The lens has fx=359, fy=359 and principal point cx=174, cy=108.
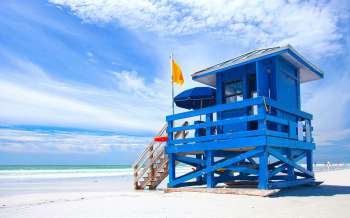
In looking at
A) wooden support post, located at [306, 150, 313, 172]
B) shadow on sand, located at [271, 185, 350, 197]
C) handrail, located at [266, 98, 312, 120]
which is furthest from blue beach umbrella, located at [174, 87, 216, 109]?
shadow on sand, located at [271, 185, 350, 197]

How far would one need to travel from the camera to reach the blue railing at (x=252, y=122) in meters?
9.84

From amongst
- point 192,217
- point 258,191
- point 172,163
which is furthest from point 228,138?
point 192,217

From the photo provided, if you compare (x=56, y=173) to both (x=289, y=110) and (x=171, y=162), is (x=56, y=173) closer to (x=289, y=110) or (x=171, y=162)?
(x=171, y=162)

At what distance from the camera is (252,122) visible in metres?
11.5

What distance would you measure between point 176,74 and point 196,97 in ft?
4.18

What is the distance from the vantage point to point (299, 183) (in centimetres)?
1167

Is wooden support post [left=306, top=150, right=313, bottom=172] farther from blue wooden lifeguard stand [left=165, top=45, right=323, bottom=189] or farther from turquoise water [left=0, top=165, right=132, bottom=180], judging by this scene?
turquoise water [left=0, top=165, right=132, bottom=180]

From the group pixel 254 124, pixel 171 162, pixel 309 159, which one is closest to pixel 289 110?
pixel 254 124

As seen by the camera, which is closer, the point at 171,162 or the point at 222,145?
the point at 222,145

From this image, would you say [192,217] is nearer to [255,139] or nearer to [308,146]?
[255,139]

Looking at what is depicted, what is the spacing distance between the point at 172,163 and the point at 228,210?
18.9 ft

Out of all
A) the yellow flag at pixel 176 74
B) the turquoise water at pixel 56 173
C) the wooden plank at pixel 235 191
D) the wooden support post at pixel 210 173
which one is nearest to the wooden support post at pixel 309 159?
the wooden support post at pixel 210 173

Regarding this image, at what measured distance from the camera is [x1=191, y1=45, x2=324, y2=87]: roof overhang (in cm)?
1064

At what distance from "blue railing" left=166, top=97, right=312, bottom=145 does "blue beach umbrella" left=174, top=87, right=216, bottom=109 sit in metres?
0.97
